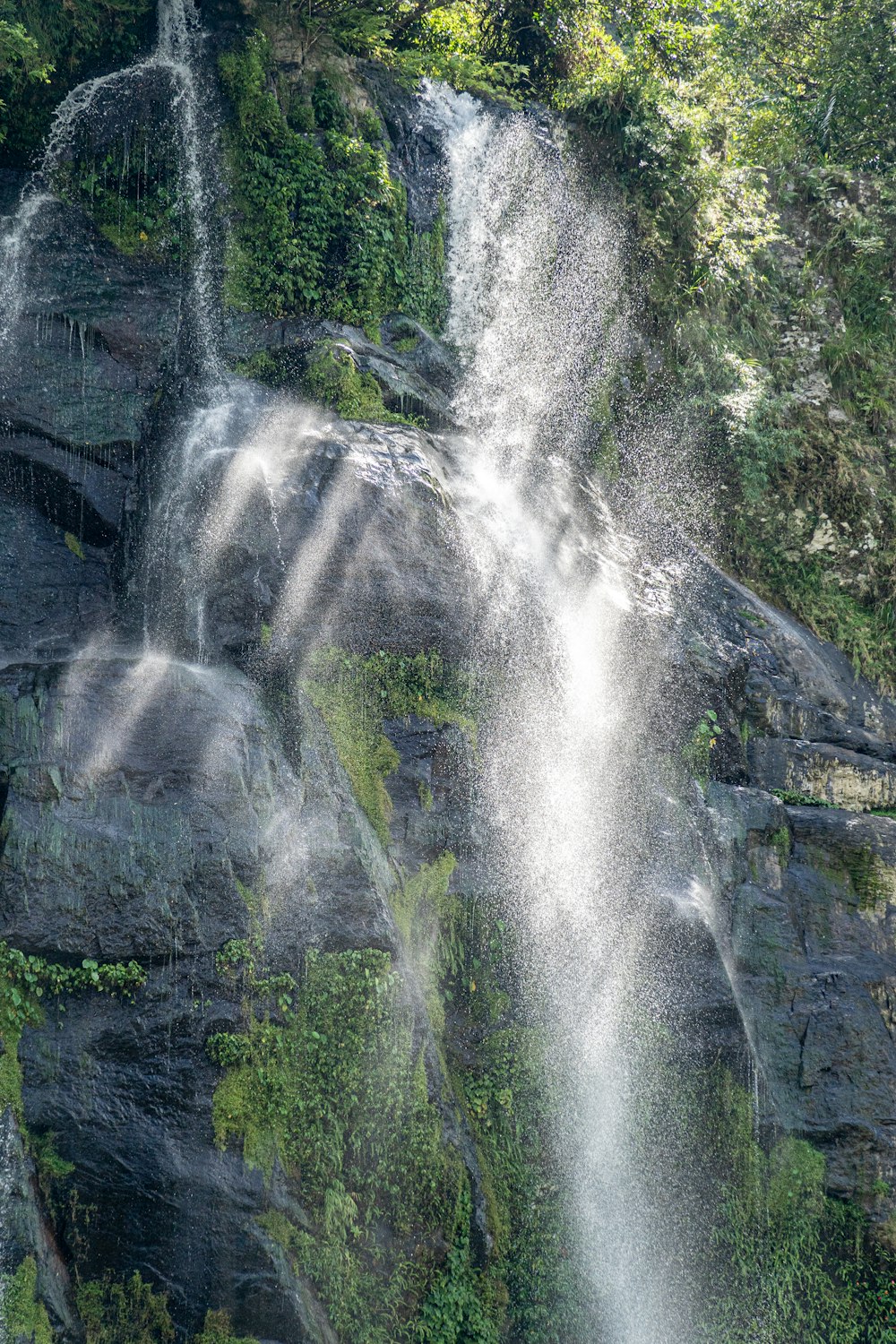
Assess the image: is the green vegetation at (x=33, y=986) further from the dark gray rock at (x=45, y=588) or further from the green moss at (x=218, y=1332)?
the dark gray rock at (x=45, y=588)

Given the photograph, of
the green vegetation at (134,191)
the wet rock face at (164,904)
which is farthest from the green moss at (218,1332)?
the green vegetation at (134,191)

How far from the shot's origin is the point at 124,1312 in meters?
7.07

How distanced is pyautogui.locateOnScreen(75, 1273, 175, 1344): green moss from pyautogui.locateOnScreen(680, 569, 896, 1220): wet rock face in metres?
5.17

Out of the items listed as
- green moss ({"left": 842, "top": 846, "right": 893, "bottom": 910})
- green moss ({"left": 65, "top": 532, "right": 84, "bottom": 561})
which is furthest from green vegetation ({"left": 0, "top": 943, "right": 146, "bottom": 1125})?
green moss ({"left": 842, "top": 846, "right": 893, "bottom": 910})

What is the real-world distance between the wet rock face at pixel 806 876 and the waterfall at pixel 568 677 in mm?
762

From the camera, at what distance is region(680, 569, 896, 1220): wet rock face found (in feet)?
30.9

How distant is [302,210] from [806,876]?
8461 millimetres

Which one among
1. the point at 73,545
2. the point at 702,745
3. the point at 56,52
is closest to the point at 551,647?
the point at 702,745

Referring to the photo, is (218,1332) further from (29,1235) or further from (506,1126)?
(506,1126)

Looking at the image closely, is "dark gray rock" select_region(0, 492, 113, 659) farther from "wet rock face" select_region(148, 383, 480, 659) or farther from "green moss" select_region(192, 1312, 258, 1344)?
"green moss" select_region(192, 1312, 258, 1344)

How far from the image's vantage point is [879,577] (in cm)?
1327

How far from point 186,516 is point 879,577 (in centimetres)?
822

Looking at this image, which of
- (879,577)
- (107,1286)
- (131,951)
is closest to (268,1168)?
(107,1286)

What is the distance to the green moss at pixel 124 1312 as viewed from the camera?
277 inches
